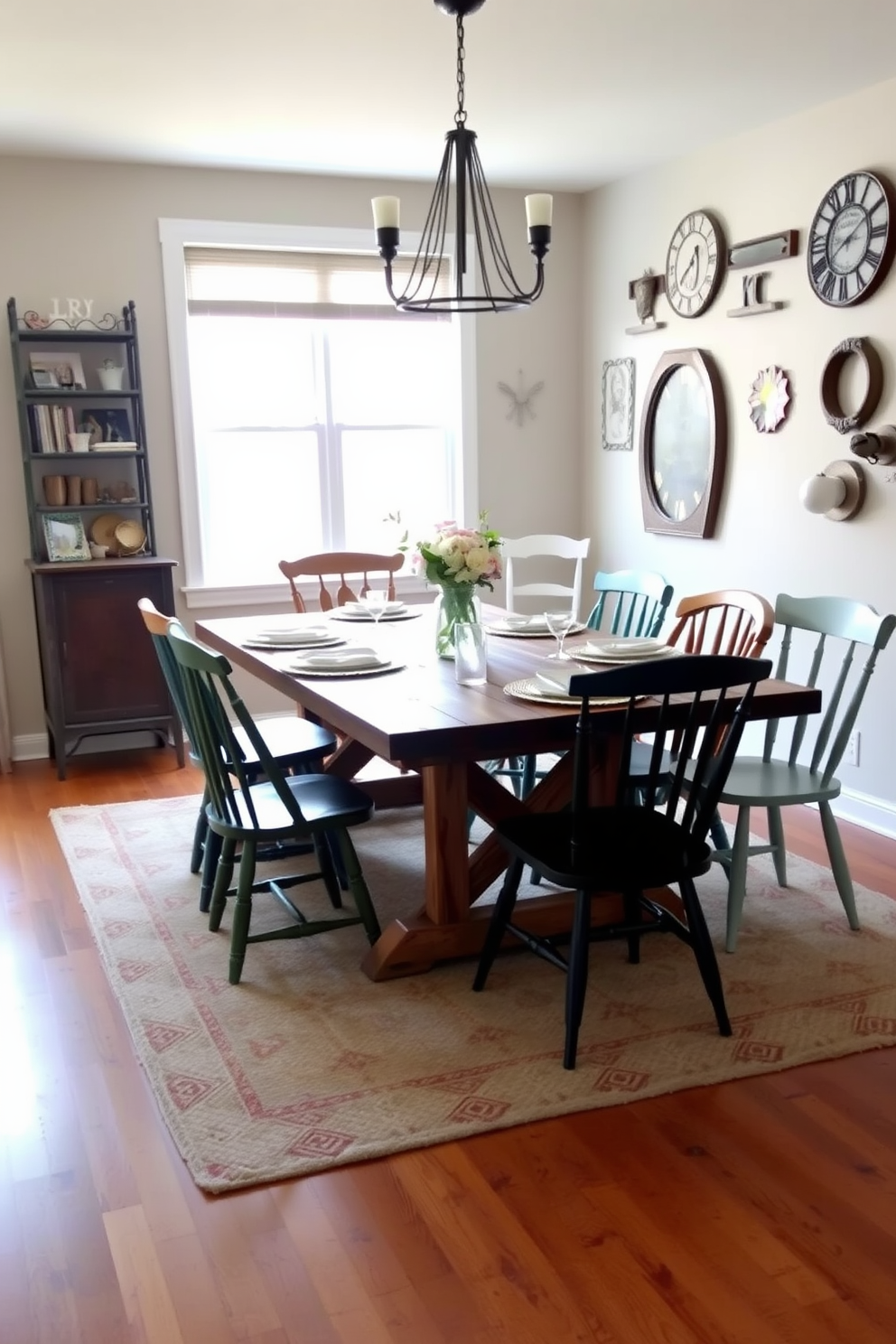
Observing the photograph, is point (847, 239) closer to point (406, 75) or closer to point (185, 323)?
point (406, 75)

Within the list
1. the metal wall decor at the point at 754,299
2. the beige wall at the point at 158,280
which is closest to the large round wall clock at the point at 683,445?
the metal wall decor at the point at 754,299

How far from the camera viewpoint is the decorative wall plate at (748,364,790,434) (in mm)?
4289

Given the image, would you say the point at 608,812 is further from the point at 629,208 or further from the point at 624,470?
the point at 629,208

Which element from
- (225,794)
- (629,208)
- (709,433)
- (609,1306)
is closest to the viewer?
(609,1306)

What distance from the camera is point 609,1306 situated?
1748 mm

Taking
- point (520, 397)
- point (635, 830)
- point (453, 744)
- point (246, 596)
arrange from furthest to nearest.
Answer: point (520, 397)
point (246, 596)
point (635, 830)
point (453, 744)

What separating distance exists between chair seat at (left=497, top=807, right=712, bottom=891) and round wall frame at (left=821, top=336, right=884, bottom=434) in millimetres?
1963

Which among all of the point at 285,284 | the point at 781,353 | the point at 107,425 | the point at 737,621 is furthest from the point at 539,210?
the point at 107,425

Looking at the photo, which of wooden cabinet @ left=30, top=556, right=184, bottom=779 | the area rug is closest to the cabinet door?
wooden cabinet @ left=30, top=556, right=184, bottom=779

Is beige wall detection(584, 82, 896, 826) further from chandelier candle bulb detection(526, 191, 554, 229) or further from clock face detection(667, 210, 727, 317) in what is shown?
→ chandelier candle bulb detection(526, 191, 554, 229)

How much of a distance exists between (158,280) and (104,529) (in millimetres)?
1104

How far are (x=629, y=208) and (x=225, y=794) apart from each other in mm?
3644

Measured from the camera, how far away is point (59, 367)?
4734 millimetres

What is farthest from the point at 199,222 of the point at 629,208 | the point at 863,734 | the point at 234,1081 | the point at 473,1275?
the point at 473,1275
